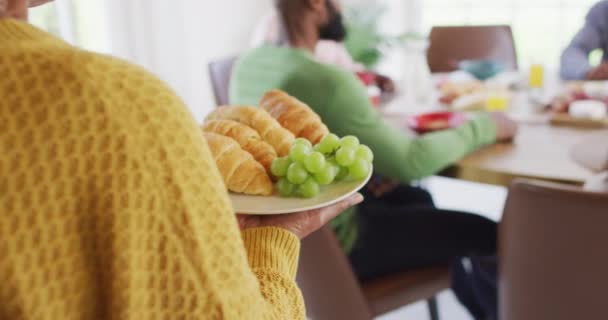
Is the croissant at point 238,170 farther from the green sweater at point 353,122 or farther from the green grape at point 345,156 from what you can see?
the green sweater at point 353,122

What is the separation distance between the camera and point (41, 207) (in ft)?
1.40

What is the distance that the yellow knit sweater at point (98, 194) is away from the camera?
0.42m

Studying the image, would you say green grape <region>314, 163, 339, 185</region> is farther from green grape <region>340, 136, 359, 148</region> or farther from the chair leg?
the chair leg

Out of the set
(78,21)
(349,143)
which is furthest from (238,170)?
(78,21)

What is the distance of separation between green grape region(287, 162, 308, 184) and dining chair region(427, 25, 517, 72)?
1.77 meters

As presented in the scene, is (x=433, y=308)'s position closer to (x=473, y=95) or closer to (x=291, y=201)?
(x=473, y=95)

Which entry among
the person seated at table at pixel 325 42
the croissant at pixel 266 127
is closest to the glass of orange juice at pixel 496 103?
the person seated at table at pixel 325 42

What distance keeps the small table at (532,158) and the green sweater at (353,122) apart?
4cm

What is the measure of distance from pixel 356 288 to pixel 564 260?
49 cm

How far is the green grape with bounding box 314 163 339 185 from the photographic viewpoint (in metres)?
0.84

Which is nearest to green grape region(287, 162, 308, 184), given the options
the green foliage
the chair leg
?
the chair leg

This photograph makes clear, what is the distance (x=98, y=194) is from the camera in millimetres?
434

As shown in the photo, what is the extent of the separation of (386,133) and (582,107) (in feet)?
1.86

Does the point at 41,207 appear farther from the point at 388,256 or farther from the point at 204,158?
the point at 388,256
